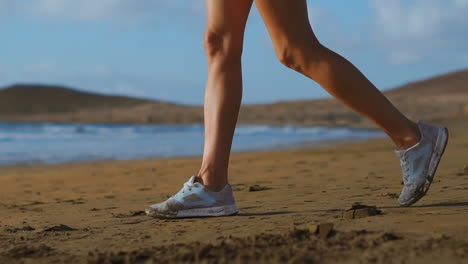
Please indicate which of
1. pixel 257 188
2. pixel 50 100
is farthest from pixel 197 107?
pixel 257 188

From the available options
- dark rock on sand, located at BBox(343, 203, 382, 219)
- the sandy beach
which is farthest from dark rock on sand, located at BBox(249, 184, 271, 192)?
dark rock on sand, located at BBox(343, 203, 382, 219)

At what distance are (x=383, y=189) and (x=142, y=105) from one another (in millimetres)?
33836

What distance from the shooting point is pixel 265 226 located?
254 centimetres

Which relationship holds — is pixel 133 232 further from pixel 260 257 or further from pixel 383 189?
pixel 383 189

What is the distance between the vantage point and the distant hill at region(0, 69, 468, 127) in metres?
23.8

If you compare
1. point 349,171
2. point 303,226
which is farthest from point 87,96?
point 303,226

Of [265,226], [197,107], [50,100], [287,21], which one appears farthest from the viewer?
[50,100]

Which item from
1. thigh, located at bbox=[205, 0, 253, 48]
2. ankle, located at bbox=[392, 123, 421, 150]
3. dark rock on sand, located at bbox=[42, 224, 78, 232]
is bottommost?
dark rock on sand, located at bbox=[42, 224, 78, 232]

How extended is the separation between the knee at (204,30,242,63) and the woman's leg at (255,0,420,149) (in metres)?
0.19

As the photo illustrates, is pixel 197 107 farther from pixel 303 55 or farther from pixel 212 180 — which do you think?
pixel 303 55

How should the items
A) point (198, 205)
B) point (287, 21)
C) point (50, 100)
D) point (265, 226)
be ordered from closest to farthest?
point (265, 226), point (287, 21), point (198, 205), point (50, 100)

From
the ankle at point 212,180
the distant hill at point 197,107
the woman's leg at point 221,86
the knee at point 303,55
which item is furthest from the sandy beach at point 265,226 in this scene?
the distant hill at point 197,107

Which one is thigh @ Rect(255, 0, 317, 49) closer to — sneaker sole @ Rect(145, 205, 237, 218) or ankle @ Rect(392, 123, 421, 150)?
ankle @ Rect(392, 123, 421, 150)

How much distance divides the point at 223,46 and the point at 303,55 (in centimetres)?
36
